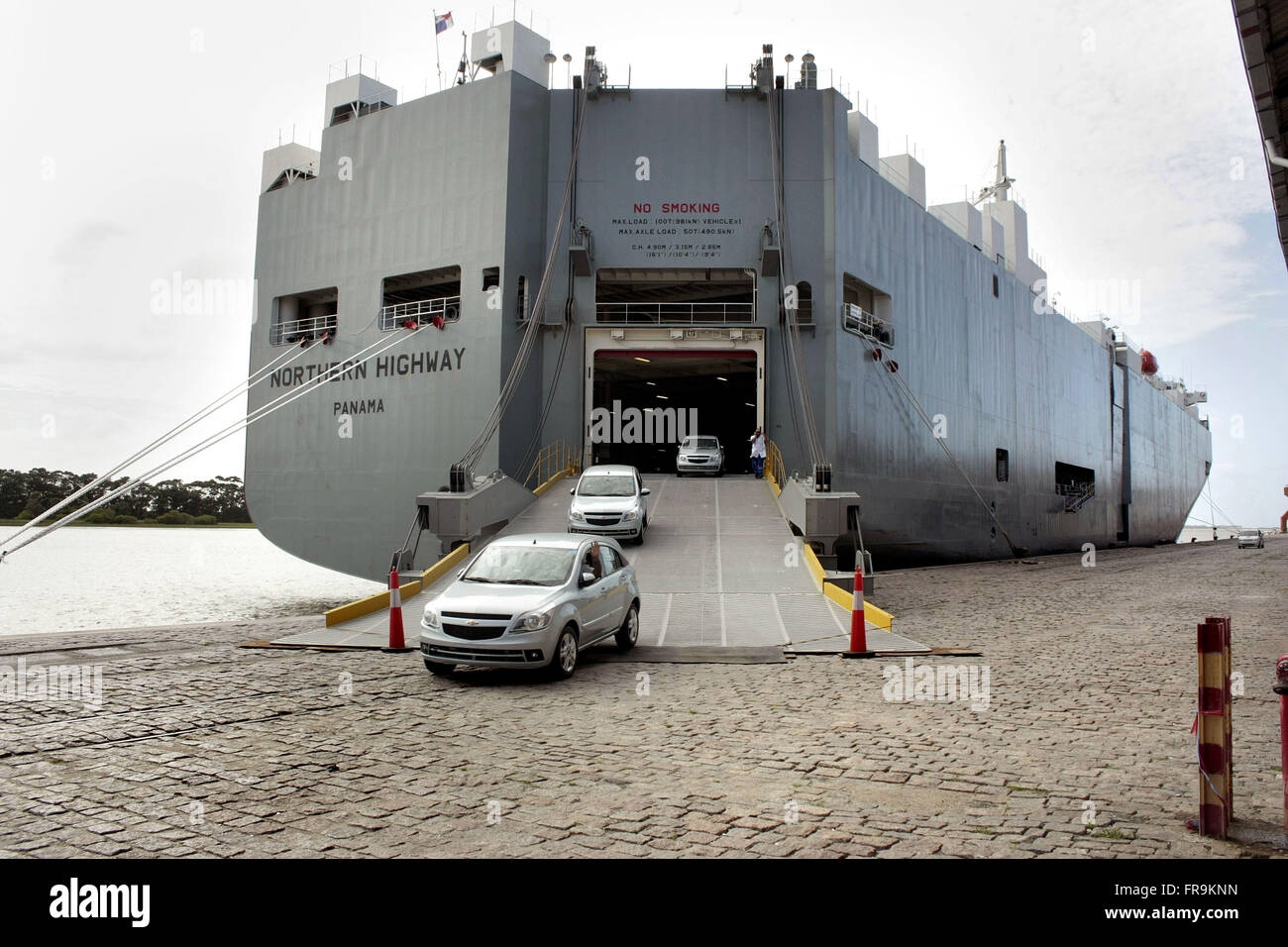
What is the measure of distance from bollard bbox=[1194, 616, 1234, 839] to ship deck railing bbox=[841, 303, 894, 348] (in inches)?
931

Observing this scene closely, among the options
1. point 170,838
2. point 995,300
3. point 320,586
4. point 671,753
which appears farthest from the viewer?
point 320,586

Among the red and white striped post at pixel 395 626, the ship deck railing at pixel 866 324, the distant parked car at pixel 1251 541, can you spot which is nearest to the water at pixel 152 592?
the red and white striped post at pixel 395 626

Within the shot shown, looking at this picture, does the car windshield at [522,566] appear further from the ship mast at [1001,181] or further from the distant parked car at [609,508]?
the ship mast at [1001,181]

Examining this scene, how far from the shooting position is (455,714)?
778 cm

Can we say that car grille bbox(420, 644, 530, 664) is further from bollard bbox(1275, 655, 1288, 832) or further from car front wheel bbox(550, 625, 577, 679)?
bollard bbox(1275, 655, 1288, 832)

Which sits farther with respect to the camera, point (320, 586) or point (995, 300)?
point (320, 586)

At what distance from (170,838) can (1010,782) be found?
16.1 feet

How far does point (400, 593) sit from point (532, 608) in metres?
5.55

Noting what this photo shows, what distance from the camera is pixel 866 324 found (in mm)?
28812

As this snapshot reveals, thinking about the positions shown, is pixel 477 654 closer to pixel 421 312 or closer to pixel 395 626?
pixel 395 626

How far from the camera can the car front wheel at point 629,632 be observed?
1177 centimetres

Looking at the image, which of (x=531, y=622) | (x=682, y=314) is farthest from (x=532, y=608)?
(x=682, y=314)

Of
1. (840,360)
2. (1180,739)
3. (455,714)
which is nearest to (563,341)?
(840,360)

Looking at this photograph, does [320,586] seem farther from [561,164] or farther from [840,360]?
[840,360]
